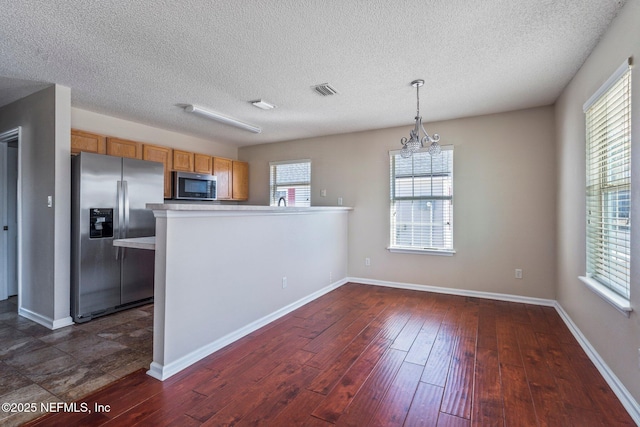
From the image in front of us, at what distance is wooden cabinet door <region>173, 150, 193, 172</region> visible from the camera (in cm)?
489

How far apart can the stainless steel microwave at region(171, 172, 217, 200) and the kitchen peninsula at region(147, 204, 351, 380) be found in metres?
2.16

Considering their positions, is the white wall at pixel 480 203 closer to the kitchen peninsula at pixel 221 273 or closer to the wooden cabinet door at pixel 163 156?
the kitchen peninsula at pixel 221 273

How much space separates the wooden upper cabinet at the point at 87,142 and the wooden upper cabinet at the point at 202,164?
1349 millimetres

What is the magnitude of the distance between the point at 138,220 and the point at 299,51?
282cm

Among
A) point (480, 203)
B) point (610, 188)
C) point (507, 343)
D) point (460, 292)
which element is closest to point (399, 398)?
point (507, 343)

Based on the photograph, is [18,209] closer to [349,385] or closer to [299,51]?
[299,51]

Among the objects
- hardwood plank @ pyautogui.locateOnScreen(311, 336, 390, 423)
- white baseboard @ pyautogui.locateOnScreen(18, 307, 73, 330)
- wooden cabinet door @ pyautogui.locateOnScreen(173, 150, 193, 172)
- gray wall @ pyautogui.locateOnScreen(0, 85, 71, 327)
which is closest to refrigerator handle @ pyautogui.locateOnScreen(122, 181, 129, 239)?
gray wall @ pyautogui.locateOnScreen(0, 85, 71, 327)

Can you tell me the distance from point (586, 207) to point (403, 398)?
7.39ft

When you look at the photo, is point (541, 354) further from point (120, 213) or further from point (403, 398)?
point (120, 213)

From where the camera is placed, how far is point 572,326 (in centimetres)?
303

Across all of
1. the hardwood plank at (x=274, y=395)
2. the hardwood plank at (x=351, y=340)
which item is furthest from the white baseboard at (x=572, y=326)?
the hardwood plank at (x=274, y=395)

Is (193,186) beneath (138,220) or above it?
above

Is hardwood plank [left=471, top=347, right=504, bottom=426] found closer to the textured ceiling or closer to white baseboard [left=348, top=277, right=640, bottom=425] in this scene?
white baseboard [left=348, top=277, right=640, bottom=425]

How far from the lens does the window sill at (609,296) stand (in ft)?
6.22
